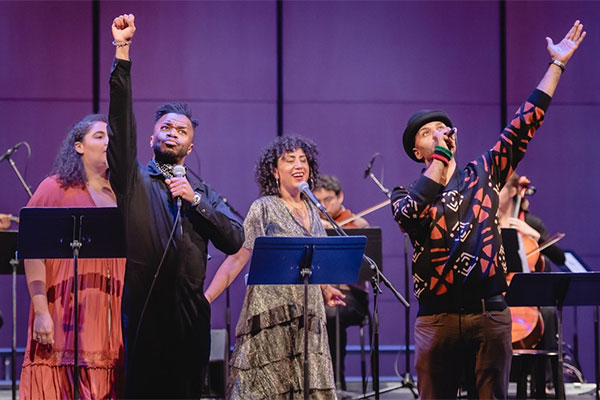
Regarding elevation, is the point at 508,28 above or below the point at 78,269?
above

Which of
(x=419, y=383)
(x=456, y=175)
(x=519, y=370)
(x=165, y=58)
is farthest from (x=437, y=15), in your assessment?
(x=419, y=383)

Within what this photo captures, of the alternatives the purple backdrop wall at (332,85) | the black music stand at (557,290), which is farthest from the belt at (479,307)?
the purple backdrop wall at (332,85)

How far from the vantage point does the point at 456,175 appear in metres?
3.39

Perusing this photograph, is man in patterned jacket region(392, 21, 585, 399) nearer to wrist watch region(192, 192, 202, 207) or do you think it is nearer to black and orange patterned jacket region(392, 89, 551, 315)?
black and orange patterned jacket region(392, 89, 551, 315)

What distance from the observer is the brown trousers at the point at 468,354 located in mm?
3182

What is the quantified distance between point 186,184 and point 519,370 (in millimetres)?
2876

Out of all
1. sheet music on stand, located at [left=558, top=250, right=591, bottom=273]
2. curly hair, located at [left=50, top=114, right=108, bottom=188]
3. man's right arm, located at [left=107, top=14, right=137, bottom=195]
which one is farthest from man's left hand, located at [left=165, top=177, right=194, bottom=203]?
sheet music on stand, located at [left=558, top=250, right=591, bottom=273]

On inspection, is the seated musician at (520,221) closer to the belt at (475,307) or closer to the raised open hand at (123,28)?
the belt at (475,307)

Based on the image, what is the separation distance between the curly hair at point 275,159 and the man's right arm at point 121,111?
1512 millimetres

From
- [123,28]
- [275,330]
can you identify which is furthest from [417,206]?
[123,28]

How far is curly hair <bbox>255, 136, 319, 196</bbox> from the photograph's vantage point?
456cm

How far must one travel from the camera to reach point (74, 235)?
351 cm

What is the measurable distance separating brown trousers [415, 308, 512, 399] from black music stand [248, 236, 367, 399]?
24.5 inches

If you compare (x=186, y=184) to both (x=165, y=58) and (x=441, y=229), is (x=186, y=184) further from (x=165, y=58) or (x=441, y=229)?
(x=165, y=58)
